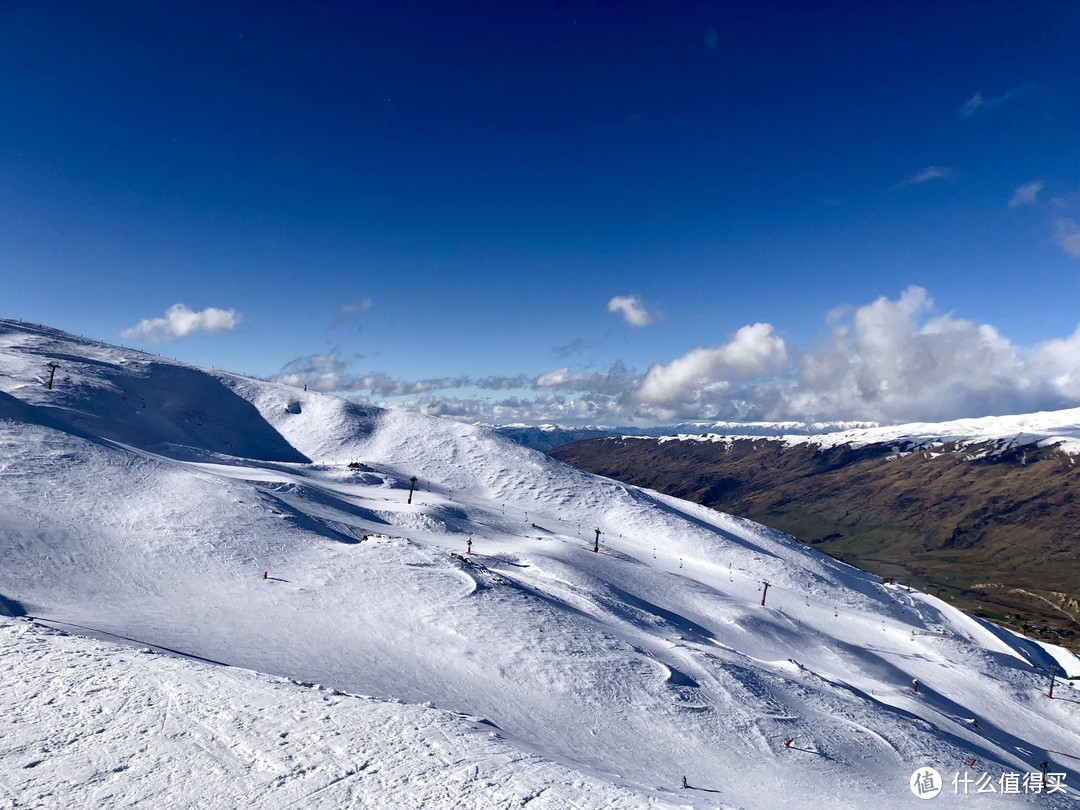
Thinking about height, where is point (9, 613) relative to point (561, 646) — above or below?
above

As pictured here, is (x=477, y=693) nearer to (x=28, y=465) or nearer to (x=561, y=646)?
(x=561, y=646)

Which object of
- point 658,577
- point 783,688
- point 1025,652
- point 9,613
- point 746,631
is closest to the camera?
point 9,613

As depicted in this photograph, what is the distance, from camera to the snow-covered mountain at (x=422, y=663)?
17.5 m

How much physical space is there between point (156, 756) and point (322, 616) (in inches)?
730

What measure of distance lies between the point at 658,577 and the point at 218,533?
155 feet

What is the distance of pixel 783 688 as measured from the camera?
3803cm

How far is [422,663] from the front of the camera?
3102 cm

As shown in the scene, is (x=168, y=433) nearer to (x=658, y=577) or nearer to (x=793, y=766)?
(x=658, y=577)

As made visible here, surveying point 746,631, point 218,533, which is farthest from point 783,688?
point 218,533

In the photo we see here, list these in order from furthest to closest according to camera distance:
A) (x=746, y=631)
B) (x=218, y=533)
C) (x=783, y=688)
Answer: (x=746, y=631) < (x=218, y=533) < (x=783, y=688)

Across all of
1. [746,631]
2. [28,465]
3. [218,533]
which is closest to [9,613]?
[218,533]

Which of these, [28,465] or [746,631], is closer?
[28,465]

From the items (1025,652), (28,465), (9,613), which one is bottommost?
(1025,652)

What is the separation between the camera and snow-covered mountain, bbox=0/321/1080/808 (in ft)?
57.3
